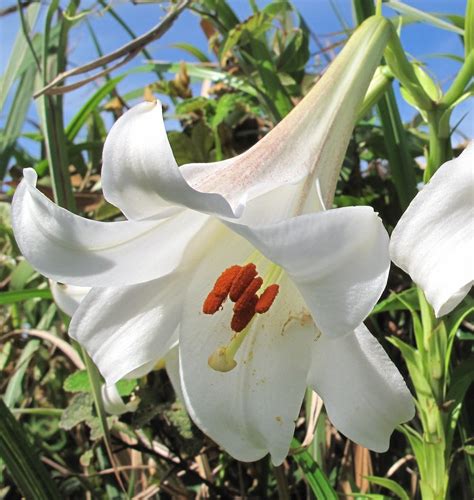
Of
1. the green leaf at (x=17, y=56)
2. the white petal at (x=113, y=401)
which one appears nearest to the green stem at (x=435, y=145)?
the white petal at (x=113, y=401)

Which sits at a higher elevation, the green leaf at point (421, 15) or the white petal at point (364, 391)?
the green leaf at point (421, 15)

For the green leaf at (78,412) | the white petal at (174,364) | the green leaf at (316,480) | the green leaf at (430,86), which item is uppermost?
the green leaf at (430,86)

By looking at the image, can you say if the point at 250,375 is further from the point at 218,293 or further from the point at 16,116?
the point at 16,116

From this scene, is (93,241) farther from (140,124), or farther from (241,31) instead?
(241,31)

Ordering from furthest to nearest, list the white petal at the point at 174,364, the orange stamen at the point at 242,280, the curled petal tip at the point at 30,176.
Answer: the white petal at the point at 174,364, the orange stamen at the point at 242,280, the curled petal tip at the point at 30,176

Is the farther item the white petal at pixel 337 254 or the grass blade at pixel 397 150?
the grass blade at pixel 397 150

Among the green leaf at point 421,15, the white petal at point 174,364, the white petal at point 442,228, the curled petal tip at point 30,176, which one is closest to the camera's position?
the white petal at point 442,228

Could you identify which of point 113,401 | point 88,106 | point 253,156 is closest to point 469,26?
point 253,156

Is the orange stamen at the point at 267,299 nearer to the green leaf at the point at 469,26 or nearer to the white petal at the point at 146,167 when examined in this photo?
the white petal at the point at 146,167
